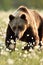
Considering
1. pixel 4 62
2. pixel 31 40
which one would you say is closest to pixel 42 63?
pixel 4 62

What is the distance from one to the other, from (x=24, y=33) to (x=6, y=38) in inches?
17.0

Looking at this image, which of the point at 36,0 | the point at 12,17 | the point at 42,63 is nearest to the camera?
the point at 42,63

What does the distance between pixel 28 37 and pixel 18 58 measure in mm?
1879

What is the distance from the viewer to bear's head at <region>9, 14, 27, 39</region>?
27.7 feet

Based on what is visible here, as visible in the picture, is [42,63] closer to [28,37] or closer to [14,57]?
[14,57]

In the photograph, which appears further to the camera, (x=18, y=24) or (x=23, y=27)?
(x=23, y=27)

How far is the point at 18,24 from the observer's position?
8547mm

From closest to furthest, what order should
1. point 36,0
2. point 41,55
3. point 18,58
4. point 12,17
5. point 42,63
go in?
point 42,63 → point 18,58 → point 41,55 → point 12,17 → point 36,0

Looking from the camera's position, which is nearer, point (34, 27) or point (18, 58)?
point (18, 58)

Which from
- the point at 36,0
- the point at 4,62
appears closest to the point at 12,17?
the point at 4,62

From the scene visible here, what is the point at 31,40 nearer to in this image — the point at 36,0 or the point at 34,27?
the point at 34,27

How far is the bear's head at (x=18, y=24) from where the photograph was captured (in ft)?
27.7

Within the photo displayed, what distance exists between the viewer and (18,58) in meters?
6.80

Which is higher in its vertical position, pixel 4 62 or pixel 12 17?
pixel 12 17
